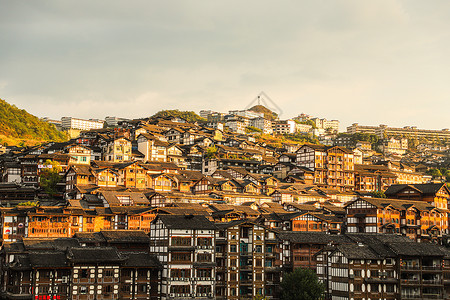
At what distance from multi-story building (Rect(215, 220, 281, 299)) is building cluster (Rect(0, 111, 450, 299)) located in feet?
0.43

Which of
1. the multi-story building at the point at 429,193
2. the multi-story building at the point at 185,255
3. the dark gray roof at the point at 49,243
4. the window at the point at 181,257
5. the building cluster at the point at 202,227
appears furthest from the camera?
the multi-story building at the point at 429,193

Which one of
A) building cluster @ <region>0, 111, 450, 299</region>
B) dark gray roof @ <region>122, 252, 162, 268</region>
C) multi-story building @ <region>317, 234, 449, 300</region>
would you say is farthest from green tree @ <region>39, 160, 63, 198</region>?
multi-story building @ <region>317, 234, 449, 300</region>

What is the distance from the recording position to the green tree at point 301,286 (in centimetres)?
6470

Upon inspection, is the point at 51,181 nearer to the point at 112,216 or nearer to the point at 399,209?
the point at 112,216

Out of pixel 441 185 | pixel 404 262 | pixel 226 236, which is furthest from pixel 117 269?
pixel 441 185

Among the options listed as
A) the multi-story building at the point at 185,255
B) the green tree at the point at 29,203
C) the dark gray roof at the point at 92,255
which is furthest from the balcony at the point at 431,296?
the green tree at the point at 29,203

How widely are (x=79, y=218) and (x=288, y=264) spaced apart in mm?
30554

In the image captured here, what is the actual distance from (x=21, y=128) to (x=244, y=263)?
378 ft

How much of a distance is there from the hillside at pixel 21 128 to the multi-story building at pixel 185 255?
323 feet

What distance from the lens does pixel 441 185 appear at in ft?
330

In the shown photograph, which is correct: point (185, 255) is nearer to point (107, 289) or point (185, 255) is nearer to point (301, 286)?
point (107, 289)

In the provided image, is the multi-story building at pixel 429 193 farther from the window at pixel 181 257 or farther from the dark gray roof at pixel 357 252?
the window at pixel 181 257

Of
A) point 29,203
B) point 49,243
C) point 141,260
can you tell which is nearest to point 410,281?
point 141,260

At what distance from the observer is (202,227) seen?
64.9 meters
